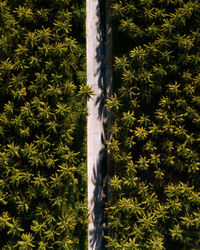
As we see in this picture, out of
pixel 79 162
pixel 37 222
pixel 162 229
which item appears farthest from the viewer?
pixel 79 162

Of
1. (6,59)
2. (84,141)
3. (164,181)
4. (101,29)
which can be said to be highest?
(101,29)

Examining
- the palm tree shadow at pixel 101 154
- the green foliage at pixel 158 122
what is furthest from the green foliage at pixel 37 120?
the green foliage at pixel 158 122

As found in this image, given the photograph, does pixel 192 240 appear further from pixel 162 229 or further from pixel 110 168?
pixel 110 168

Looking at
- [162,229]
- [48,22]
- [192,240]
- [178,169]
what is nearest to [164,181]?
[178,169]

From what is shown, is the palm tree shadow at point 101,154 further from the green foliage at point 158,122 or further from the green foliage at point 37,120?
the green foliage at point 37,120

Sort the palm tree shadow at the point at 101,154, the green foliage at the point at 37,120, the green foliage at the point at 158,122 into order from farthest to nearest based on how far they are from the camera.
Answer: the palm tree shadow at the point at 101,154, the green foliage at the point at 158,122, the green foliage at the point at 37,120

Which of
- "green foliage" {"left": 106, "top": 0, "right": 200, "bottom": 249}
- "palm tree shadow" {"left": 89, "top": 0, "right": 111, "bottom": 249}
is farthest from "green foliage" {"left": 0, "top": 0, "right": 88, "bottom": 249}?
"green foliage" {"left": 106, "top": 0, "right": 200, "bottom": 249}
